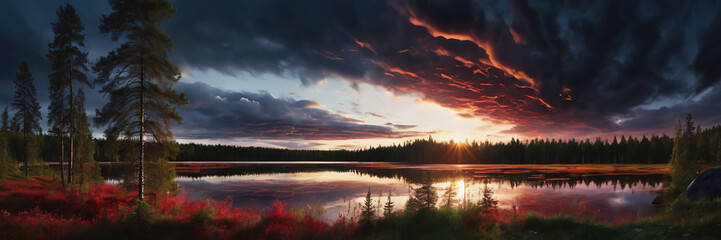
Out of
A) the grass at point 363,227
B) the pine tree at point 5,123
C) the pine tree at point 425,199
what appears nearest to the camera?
the grass at point 363,227

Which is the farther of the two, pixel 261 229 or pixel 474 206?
pixel 474 206

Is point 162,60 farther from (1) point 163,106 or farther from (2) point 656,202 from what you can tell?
(2) point 656,202

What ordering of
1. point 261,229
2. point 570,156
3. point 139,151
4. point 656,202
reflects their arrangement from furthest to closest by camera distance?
point 570,156 < point 656,202 < point 139,151 < point 261,229

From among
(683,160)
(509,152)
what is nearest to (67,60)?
(683,160)

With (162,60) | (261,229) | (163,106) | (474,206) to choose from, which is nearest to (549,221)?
(474,206)

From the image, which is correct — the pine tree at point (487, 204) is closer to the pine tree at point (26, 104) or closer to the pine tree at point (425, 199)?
the pine tree at point (425, 199)

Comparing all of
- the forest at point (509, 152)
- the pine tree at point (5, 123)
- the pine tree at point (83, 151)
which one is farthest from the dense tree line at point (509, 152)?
the pine tree at point (83, 151)

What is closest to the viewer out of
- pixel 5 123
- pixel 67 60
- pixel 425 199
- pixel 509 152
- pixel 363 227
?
pixel 363 227

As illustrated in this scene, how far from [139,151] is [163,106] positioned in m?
2.69

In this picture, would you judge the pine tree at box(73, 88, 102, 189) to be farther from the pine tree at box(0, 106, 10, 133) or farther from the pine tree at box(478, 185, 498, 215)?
the pine tree at box(478, 185, 498, 215)

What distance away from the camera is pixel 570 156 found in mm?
147500

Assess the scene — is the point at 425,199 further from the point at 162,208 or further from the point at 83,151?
the point at 83,151

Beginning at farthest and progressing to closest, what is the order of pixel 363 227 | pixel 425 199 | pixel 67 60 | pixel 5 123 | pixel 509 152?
pixel 509 152, pixel 5 123, pixel 67 60, pixel 425 199, pixel 363 227

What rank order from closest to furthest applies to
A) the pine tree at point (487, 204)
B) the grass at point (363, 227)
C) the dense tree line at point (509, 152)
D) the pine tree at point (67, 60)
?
the grass at point (363, 227) < the pine tree at point (487, 204) < the pine tree at point (67, 60) < the dense tree line at point (509, 152)
